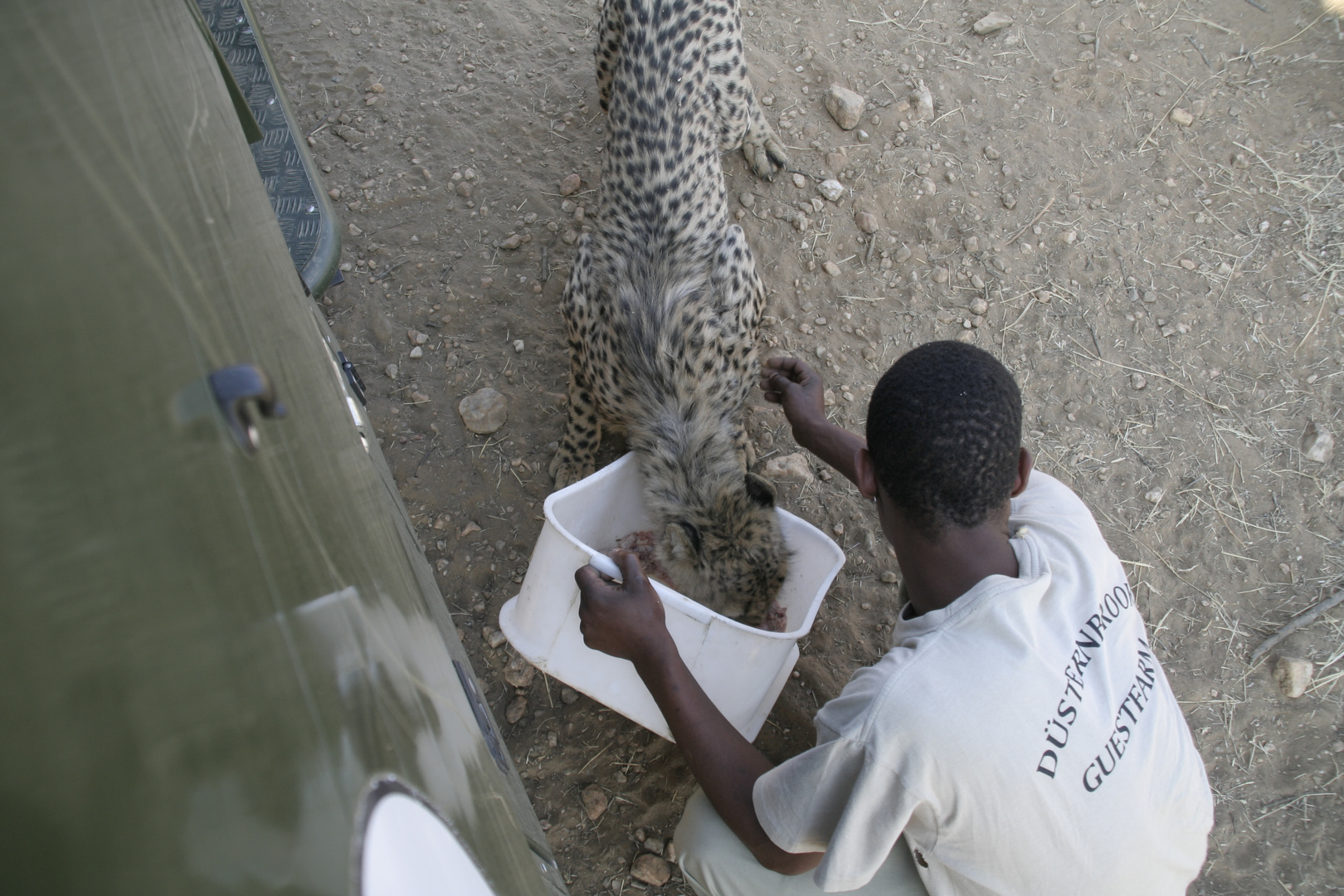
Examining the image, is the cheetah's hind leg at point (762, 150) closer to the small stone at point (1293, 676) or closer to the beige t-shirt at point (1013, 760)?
the beige t-shirt at point (1013, 760)

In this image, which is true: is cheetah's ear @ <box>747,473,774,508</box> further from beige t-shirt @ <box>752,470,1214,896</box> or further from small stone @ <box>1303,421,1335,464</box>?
small stone @ <box>1303,421,1335,464</box>

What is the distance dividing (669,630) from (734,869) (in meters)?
0.75

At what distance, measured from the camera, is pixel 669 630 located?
7.70 feet

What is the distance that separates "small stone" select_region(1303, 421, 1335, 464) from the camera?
360 cm

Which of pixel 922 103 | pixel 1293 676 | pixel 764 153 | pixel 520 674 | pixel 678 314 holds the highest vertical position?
pixel 922 103

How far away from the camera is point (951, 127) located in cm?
417

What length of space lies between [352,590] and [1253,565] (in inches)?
157

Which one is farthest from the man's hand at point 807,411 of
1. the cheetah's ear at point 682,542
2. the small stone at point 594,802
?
the small stone at point 594,802

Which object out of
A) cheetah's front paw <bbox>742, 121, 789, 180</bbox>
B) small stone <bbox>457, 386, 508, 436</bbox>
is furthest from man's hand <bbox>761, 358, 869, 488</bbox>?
cheetah's front paw <bbox>742, 121, 789, 180</bbox>

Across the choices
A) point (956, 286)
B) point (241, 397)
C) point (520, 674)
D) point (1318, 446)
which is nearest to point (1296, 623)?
point (1318, 446)

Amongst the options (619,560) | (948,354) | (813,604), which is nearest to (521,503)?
(619,560)

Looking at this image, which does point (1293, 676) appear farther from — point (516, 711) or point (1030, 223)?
point (516, 711)

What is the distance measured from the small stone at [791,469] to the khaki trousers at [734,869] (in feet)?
4.94

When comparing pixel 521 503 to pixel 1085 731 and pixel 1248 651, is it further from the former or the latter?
pixel 1248 651
